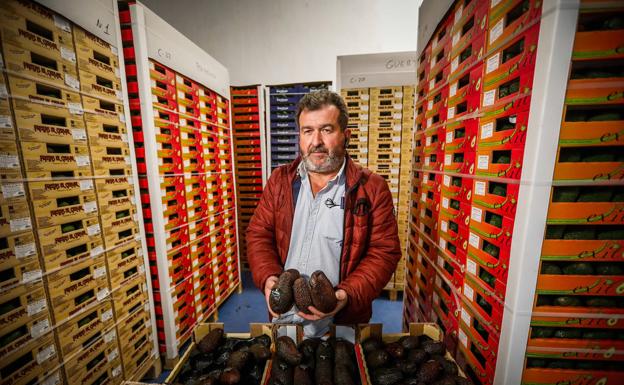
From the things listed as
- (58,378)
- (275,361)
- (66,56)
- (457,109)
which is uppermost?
(66,56)

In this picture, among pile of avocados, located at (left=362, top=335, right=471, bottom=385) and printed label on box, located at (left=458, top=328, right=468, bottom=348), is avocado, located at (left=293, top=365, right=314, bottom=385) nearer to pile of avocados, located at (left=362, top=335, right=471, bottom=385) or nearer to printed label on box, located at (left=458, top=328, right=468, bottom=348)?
pile of avocados, located at (left=362, top=335, right=471, bottom=385)

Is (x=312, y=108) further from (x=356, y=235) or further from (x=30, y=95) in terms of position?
(x=30, y=95)

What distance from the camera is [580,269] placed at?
3.19ft

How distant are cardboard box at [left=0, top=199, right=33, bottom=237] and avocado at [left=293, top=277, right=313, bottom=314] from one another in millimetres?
1714

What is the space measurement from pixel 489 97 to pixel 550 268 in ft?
2.68

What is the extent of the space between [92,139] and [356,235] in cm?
213

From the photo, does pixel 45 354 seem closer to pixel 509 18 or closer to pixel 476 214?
pixel 476 214

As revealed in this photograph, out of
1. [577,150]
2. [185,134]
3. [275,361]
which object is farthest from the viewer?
[185,134]

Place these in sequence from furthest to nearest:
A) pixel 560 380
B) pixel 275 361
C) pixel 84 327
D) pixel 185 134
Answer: pixel 185 134 < pixel 84 327 < pixel 275 361 < pixel 560 380

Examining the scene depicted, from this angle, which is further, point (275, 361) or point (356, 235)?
point (356, 235)

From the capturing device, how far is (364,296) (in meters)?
1.47

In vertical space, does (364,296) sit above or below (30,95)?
below

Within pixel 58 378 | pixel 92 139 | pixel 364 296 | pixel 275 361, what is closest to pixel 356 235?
pixel 364 296

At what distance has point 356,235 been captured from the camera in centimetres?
163
